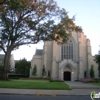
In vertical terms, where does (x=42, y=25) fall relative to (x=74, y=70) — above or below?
above

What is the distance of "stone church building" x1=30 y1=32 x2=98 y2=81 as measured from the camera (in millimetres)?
49378

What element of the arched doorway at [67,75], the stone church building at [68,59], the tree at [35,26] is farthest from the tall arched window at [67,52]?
the tree at [35,26]

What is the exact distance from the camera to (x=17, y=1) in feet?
32.5

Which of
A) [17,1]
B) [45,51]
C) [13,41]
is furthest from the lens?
[45,51]

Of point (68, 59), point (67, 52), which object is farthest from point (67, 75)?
point (67, 52)

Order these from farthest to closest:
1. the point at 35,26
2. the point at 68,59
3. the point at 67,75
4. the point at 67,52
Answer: the point at 67,52 < the point at 67,75 < the point at 68,59 < the point at 35,26

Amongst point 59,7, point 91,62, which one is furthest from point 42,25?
point 91,62

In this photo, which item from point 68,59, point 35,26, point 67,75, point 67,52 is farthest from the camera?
point 67,52

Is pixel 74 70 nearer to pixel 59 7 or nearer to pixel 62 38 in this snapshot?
pixel 62 38

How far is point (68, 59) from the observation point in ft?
162

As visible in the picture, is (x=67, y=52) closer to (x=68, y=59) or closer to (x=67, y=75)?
(x=68, y=59)

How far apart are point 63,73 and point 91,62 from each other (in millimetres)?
10312

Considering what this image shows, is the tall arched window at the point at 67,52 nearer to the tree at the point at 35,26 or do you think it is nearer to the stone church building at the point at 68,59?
the stone church building at the point at 68,59

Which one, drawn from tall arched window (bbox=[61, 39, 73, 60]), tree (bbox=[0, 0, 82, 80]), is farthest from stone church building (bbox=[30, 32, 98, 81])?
tree (bbox=[0, 0, 82, 80])
